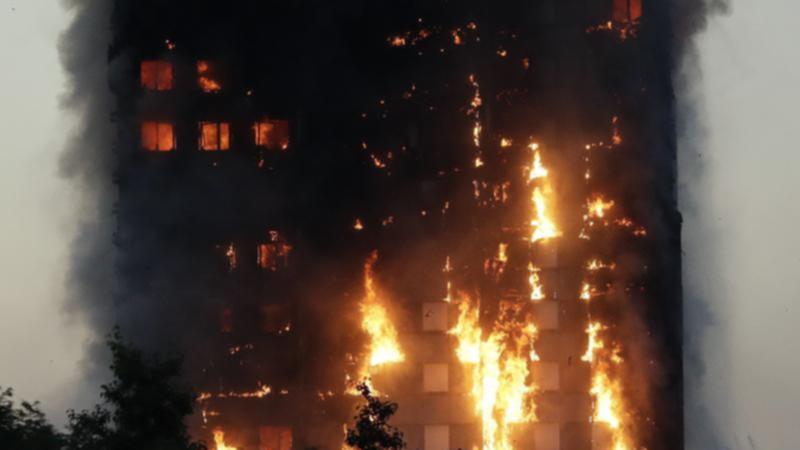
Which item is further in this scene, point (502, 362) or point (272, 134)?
point (502, 362)

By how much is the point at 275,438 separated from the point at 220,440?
261 cm

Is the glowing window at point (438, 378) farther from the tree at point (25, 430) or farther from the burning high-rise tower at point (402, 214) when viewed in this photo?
the tree at point (25, 430)

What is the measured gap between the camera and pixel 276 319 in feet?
257

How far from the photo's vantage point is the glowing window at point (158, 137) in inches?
3098

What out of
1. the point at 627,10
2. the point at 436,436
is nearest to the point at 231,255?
the point at 436,436

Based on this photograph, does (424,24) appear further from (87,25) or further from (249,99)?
(87,25)

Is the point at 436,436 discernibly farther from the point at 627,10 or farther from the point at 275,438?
the point at 627,10

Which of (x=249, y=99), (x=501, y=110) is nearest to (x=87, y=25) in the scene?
(x=249, y=99)

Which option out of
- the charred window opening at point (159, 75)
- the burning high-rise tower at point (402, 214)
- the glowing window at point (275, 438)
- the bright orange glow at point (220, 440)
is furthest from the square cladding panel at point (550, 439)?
the charred window opening at point (159, 75)

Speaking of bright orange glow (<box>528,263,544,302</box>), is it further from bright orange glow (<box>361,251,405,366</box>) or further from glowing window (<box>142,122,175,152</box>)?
glowing window (<box>142,122,175,152</box>)

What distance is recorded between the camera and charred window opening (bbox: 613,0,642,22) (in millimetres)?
78812

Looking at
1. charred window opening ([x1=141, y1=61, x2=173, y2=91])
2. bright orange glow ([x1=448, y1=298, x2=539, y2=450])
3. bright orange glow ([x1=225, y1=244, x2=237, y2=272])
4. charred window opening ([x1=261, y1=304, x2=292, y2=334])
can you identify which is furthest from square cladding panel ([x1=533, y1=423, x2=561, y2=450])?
charred window opening ([x1=141, y1=61, x2=173, y2=91])

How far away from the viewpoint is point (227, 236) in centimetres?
7838

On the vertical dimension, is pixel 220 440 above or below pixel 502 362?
below
